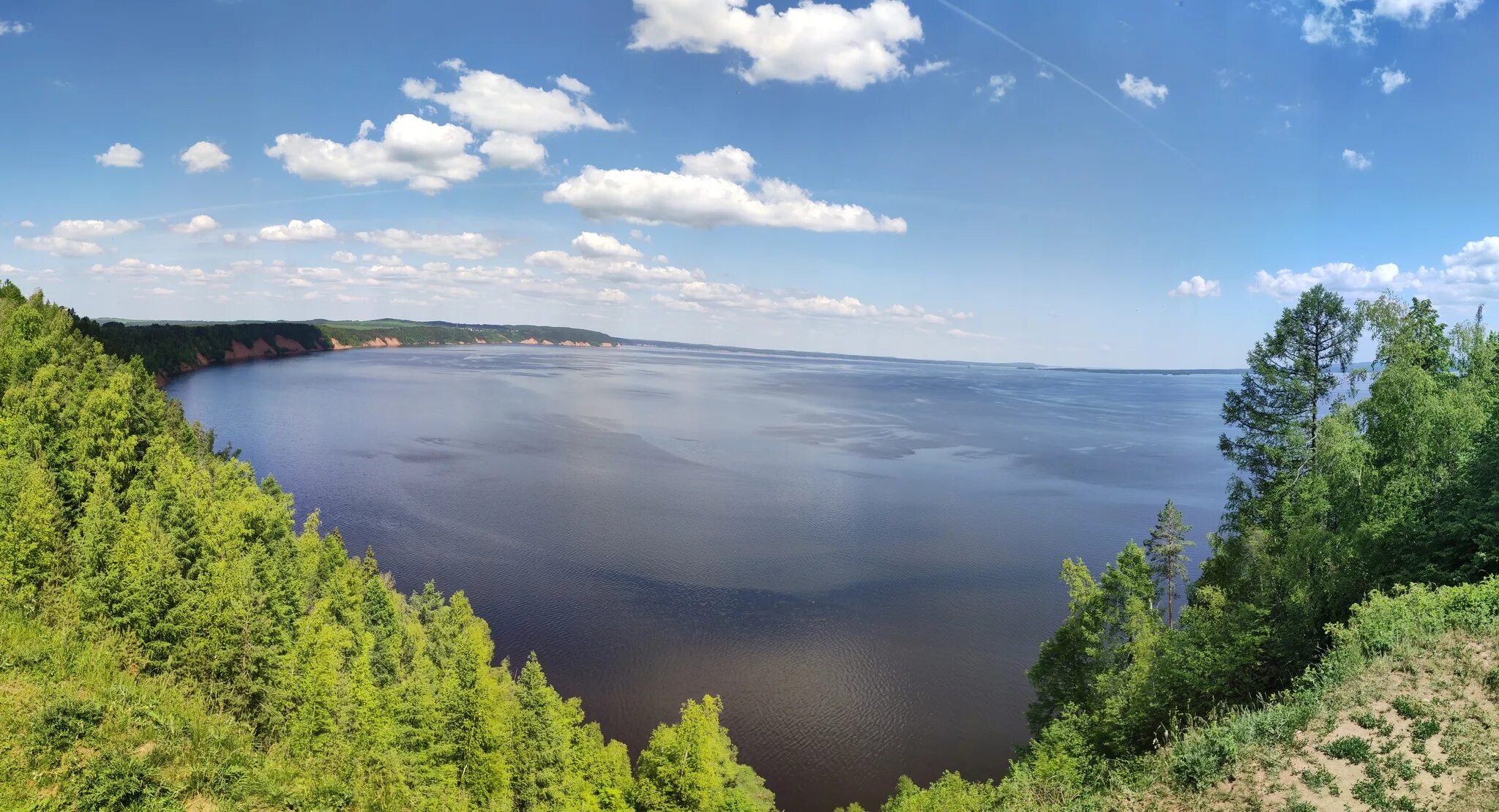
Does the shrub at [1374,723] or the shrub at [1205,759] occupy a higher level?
the shrub at [1374,723]

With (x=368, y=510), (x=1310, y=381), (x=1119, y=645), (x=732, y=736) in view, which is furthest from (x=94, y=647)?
(x=368, y=510)

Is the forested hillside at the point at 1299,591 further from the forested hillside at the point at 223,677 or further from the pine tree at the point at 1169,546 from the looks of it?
the forested hillside at the point at 223,677

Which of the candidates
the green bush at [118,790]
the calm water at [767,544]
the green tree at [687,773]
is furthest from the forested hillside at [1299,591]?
the green bush at [118,790]

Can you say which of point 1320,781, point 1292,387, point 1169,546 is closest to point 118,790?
point 1320,781

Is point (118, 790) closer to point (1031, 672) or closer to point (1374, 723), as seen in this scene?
point (1374, 723)

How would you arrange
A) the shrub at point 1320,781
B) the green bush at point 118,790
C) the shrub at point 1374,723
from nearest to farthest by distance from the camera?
1. the green bush at point 118,790
2. the shrub at point 1320,781
3. the shrub at point 1374,723
